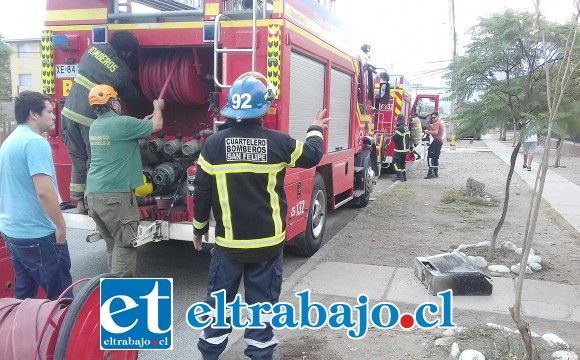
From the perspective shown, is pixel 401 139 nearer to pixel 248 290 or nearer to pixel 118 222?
pixel 118 222

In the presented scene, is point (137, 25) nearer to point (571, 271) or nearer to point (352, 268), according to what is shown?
point (352, 268)

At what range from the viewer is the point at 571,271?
584 centimetres

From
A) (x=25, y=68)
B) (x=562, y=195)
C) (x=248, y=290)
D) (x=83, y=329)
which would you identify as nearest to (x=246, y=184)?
(x=248, y=290)

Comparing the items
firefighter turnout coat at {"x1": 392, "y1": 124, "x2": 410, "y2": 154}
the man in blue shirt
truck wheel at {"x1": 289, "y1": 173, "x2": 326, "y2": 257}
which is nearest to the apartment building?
firefighter turnout coat at {"x1": 392, "y1": 124, "x2": 410, "y2": 154}

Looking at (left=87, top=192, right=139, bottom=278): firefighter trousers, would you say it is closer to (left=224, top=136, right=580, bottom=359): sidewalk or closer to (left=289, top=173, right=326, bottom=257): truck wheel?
(left=224, top=136, right=580, bottom=359): sidewalk

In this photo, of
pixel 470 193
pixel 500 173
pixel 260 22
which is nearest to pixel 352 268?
pixel 260 22

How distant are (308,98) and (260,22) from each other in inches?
52.2

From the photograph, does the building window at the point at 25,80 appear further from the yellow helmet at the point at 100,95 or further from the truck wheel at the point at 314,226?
the yellow helmet at the point at 100,95

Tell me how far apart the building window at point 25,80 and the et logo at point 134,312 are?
4685 centimetres

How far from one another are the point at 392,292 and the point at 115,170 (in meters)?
2.85

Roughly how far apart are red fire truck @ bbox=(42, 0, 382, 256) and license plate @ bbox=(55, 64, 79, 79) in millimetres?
10

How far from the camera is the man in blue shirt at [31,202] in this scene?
3350mm

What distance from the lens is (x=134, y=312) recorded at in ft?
9.86

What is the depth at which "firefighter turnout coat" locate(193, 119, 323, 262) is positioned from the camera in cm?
331
